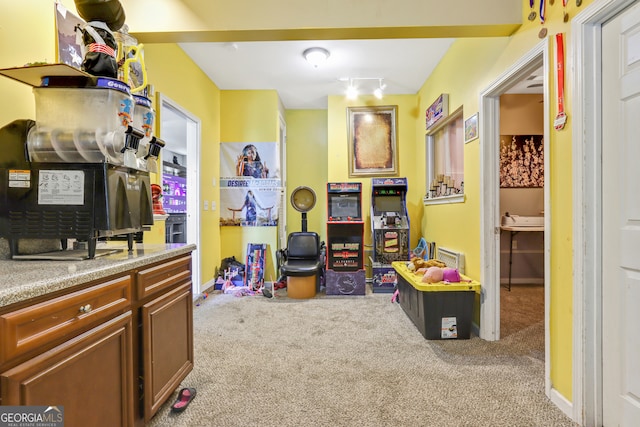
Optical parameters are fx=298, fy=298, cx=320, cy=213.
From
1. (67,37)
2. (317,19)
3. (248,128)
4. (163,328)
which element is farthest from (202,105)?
(163,328)

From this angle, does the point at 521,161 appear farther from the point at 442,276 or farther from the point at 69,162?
the point at 69,162

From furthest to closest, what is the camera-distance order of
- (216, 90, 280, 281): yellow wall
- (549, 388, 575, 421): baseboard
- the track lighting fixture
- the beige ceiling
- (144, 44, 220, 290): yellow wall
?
1. (216, 90, 280, 281): yellow wall
2. the track lighting fixture
3. (144, 44, 220, 290): yellow wall
4. the beige ceiling
5. (549, 388, 575, 421): baseboard

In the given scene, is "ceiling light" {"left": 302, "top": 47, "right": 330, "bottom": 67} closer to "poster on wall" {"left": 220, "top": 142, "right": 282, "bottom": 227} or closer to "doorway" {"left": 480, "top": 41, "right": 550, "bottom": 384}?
"poster on wall" {"left": 220, "top": 142, "right": 282, "bottom": 227}

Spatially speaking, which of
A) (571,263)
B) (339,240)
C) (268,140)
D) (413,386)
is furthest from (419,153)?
(413,386)

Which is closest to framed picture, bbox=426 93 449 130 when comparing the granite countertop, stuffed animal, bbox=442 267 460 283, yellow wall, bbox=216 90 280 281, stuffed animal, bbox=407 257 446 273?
stuffed animal, bbox=407 257 446 273

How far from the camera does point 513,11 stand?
80.2 inches

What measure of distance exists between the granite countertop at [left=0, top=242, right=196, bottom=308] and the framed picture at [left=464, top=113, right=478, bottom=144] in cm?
267

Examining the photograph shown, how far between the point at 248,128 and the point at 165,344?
11.2ft

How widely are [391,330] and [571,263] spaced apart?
5.13ft

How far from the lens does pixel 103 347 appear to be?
1138mm

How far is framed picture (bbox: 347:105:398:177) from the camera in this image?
4.52m

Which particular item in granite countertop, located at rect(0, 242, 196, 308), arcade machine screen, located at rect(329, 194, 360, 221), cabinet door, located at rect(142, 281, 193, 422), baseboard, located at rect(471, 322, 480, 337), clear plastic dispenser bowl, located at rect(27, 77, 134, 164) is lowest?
baseboard, located at rect(471, 322, 480, 337)

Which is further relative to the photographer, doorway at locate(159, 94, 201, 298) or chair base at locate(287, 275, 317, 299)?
chair base at locate(287, 275, 317, 299)

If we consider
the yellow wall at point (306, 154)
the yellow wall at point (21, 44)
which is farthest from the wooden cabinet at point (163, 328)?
the yellow wall at point (306, 154)
